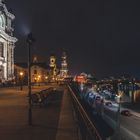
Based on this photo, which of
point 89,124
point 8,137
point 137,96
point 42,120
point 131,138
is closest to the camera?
point 89,124

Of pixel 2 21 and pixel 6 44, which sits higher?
pixel 2 21

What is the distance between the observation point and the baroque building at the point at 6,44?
378 ft

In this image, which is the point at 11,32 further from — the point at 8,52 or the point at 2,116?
the point at 2,116

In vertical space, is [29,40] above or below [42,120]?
above

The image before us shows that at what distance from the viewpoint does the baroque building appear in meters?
115

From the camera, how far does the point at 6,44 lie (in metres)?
119

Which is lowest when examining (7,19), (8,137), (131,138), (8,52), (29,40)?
(131,138)

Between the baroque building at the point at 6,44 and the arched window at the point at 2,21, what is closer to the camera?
the baroque building at the point at 6,44

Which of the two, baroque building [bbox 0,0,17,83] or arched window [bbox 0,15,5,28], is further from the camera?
arched window [bbox 0,15,5,28]

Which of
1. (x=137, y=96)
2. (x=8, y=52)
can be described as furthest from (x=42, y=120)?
(x=137, y=96)

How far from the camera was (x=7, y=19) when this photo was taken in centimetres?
12519

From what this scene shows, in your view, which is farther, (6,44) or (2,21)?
(6,44)

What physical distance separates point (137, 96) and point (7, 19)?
2262 inches

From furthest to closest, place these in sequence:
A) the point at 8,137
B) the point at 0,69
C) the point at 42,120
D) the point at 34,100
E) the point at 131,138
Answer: the point at 0,69, the point at 131,138, the point at 34,100, the point at 42,120, the point at 8,137
